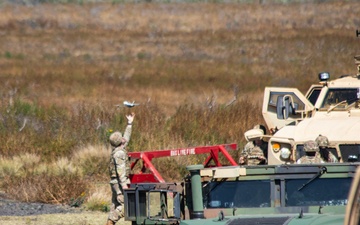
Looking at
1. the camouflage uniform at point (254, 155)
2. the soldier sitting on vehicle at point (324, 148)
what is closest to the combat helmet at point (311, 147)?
the soldier sitting on vehicle at point (324, 148)

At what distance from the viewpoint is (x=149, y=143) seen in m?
22.6

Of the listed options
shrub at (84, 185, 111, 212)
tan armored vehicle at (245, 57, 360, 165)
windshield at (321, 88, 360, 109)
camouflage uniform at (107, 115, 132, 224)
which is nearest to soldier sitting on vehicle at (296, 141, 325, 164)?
tan armored vehicle at (245, 57, 360, 165)

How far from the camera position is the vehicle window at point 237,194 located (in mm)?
10602

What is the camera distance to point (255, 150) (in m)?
14.8

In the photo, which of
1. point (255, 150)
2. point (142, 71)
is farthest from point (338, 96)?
point (142, 71)

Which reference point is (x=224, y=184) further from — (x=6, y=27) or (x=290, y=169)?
(x=6, y=27)

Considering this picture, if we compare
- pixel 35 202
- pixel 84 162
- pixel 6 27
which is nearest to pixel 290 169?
pixel 35 202

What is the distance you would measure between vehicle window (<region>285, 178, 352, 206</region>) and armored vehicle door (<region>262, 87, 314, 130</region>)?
5.11 meters

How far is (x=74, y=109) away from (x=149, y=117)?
2.29 m

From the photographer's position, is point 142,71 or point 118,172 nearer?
point 118,172

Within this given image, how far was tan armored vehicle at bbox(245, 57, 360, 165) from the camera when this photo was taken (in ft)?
46.4

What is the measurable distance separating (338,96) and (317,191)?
607 cm

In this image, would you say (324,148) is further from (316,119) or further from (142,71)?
(142,71)

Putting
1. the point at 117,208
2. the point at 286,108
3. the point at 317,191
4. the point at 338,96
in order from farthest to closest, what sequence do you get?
the point at 338,96, the point at 286,108, the point at 117,208, the point at 317,191
